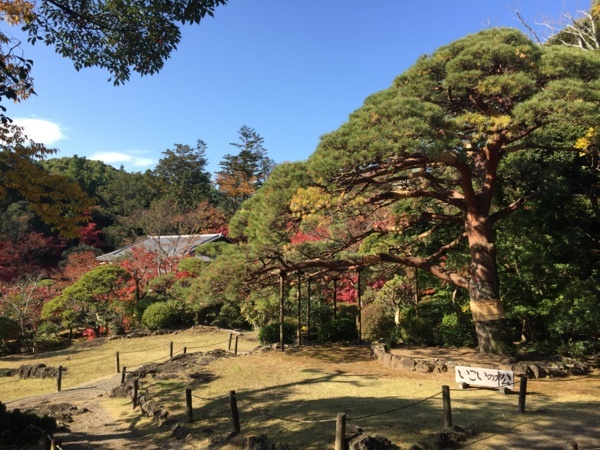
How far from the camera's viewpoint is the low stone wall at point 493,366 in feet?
29.7

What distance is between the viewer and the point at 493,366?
928 centimetres

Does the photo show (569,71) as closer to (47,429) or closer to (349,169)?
(349,169)

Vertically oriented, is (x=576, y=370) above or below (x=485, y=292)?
below

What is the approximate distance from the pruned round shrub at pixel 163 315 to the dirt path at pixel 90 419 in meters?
8.56

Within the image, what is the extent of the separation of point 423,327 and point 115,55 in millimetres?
10984

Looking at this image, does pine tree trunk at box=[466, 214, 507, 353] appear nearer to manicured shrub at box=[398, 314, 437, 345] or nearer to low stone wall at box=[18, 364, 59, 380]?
manicured shrub at box=[398, 314, 437, 345]

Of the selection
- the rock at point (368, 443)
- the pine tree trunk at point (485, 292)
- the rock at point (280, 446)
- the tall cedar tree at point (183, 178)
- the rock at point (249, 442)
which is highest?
the tall cedar tree at point (183, 178)

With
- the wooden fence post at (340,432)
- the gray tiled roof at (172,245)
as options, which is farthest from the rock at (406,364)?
the gray tiled roof at (172,245)

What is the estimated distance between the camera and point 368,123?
8328 mm

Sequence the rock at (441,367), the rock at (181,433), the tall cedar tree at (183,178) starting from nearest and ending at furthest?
the rock at (181,433)
the rock at (441,367)
the tall cedar tree at (183,178)

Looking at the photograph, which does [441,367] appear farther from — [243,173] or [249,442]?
[243,173]

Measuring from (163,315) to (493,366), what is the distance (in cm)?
1610

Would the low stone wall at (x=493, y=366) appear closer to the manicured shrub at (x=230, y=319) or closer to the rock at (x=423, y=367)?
the rock at (x=423, y=367)

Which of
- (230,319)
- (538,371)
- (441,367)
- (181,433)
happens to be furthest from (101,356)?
(538,371)
